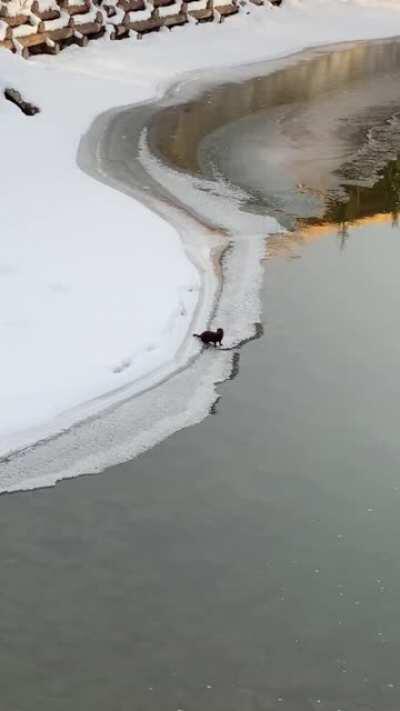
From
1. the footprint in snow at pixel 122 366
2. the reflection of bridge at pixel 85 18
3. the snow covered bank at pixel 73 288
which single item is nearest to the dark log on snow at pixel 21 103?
the snow covered bank at pixel 73 288

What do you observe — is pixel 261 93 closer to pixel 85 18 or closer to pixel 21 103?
pixel 85 18

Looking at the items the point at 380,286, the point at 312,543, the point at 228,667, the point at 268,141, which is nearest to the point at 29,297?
the point at 380,286

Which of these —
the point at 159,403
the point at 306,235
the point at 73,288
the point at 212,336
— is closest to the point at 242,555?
the point at 159,403

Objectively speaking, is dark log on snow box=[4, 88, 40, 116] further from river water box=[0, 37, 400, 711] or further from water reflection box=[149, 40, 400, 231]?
river water box=[0, 37, 400, 711]

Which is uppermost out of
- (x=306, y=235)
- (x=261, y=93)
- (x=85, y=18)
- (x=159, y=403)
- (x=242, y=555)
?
(x=85, y=18)

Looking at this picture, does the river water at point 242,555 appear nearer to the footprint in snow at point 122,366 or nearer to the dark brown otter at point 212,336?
the dark brown otter at point 212,336

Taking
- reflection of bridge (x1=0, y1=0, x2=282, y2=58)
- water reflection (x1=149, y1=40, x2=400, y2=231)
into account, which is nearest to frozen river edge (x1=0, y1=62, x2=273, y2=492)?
water reflection (x1=149, y1=40, x2=400, y2=231)
